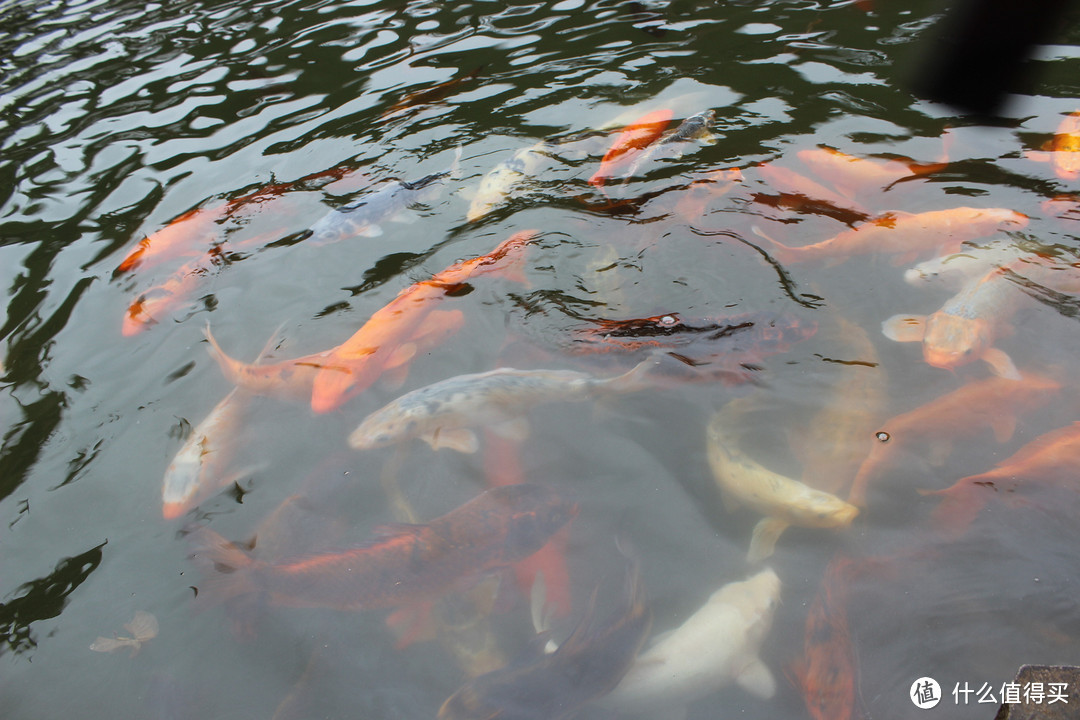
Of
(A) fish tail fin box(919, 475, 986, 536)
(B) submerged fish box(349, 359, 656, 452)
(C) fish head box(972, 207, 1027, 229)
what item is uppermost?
(C) fish head box(972, 207, 1027, 229)

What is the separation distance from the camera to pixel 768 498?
347 cm

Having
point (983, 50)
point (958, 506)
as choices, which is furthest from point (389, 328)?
point (983, 50)

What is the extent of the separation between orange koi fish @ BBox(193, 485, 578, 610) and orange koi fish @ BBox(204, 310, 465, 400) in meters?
1.18

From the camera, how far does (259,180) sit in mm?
6773

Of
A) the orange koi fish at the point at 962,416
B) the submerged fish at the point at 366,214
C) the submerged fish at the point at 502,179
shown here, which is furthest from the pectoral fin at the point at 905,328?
the submerged fish at the point at 366,214

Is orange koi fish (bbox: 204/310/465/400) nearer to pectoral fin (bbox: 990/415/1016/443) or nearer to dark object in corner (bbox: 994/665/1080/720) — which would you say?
pectoral fin (bbox: 990/415/1016/443)

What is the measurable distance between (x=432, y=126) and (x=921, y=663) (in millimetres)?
6299

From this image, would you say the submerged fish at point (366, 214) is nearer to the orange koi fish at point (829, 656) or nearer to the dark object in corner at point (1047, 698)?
the orange koi fish at point (829, 656)

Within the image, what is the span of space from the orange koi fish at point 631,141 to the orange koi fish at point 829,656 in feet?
12.4

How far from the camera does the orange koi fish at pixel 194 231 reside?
5781 millimetres

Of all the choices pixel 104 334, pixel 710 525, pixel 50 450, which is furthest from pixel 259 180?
pixel 710 525

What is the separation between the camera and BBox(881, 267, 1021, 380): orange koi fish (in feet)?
13.1

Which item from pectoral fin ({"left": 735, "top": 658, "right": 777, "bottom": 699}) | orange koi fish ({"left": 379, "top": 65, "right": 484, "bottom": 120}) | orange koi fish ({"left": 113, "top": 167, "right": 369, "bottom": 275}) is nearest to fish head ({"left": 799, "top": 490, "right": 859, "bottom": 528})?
pectoral fin ({"left": 735, "top": 658, "right": 777, "bottom": 699})

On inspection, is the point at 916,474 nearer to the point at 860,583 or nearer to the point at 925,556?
the point at 925,556
